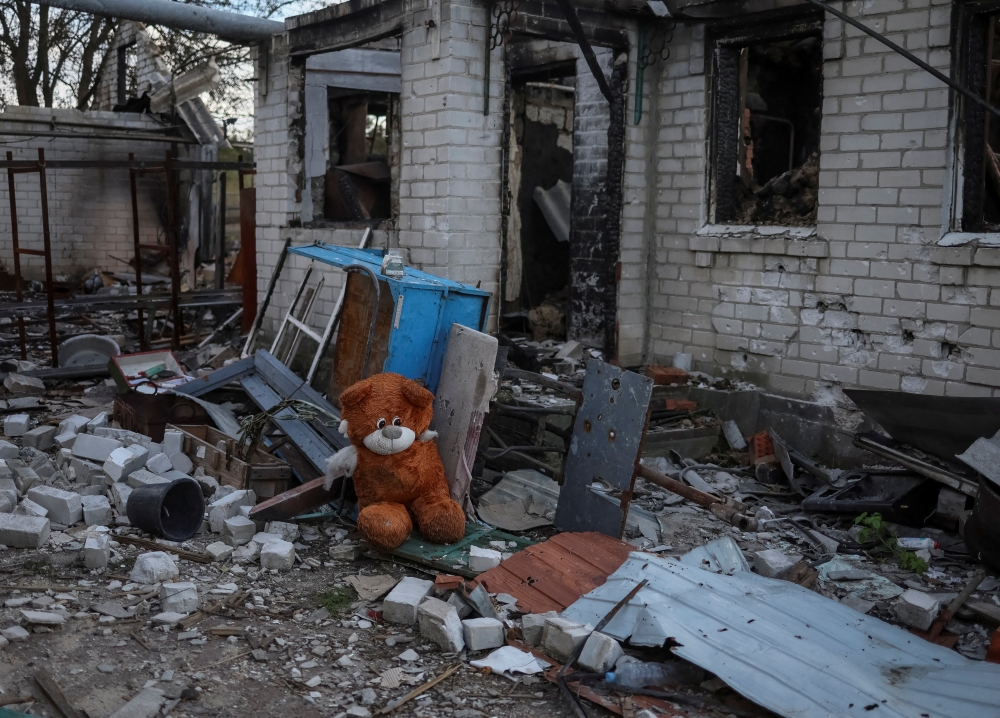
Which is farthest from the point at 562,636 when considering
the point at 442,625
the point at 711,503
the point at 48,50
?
the point at 48,50

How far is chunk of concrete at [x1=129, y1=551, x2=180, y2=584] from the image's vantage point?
426 centimetres

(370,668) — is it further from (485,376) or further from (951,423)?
(951,423)

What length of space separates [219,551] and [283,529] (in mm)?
406

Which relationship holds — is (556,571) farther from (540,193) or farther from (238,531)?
(540,193)

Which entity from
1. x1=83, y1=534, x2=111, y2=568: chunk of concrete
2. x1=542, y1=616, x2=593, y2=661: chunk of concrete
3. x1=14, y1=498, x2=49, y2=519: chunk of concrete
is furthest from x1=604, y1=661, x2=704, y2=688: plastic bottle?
x1=14, y1=498, x2=49, y2=519: chunk of concrete

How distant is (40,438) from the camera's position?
6336 millimetres

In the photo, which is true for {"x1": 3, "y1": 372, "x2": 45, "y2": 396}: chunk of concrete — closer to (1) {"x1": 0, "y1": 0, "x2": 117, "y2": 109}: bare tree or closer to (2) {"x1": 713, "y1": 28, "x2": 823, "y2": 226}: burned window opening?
(2) {"x1": 713, "y1": 28, "x2": 823, "y2": 226}: burned window opening

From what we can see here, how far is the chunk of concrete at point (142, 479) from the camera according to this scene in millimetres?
5317


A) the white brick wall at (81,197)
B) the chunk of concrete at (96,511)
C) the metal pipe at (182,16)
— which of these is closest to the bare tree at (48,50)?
the white brick wall at (81,197)

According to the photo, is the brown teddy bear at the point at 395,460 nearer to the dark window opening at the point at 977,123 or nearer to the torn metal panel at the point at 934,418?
the torn metal panel at the point at 934,418

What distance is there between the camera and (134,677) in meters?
3.44

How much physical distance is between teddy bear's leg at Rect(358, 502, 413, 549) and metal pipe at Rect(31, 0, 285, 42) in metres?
5.10

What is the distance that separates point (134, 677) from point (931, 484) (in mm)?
4387

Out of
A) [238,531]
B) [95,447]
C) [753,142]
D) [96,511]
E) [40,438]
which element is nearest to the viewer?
[238,531]
